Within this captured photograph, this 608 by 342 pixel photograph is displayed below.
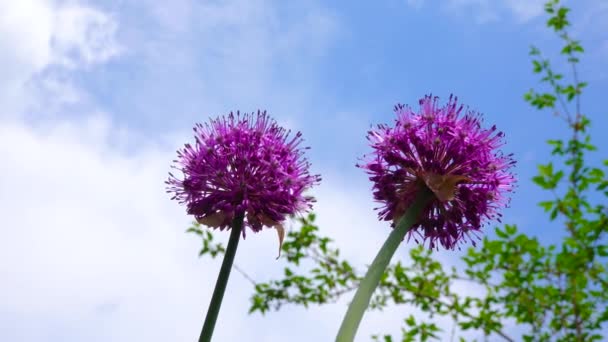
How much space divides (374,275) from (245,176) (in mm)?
842

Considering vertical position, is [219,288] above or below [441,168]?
below

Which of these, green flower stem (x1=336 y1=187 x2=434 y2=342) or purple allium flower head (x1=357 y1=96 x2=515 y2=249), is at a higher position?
purple allium flower head (x1=357 y1=96 x2=515 y2=249)

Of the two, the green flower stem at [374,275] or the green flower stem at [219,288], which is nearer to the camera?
the green flower stem at [374,275]

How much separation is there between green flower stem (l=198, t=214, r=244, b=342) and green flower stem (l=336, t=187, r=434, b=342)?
475 millimetres

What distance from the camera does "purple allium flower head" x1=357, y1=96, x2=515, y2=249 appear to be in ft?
9.86

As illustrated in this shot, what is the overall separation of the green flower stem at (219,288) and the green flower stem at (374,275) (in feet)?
1.56

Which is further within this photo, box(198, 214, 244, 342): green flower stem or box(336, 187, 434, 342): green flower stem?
box(198, 214, 244, 342): green flower stem

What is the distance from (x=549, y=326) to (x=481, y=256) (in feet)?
3.09

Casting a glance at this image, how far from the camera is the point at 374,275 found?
245cm

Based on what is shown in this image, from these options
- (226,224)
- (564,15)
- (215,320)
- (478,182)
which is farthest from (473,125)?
(564,15)

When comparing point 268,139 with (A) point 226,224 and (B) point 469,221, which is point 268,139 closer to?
(A) point 226,224

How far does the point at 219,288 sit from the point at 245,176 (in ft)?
2.13

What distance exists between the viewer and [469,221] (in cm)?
320

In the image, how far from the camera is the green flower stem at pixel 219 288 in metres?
2.44
